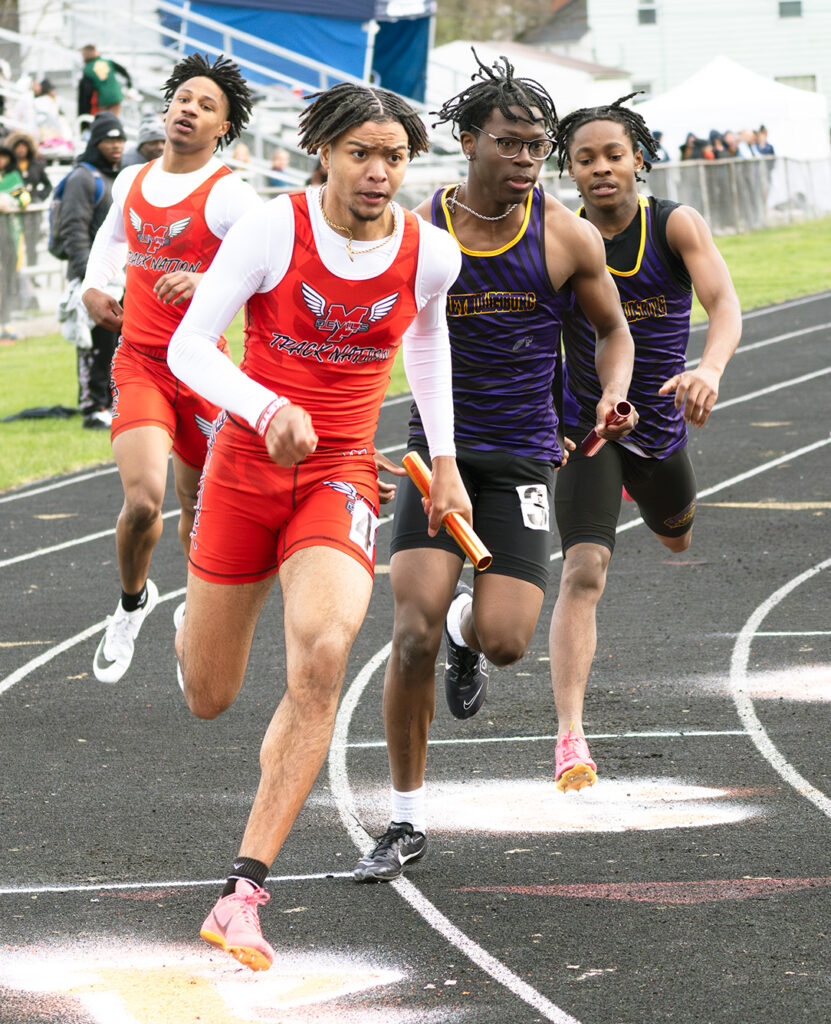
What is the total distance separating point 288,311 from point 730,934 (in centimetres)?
202

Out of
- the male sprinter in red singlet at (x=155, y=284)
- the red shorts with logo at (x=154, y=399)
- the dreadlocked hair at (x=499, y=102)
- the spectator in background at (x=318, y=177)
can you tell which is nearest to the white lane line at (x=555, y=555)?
the male sprinter in red singlet at (x=155, y=284)

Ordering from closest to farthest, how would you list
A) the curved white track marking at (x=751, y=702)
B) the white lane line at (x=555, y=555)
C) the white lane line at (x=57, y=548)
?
the curved white track marking at (x=751, y=702) < the white lane line at (x=555, y=555) < the white lane line at (x=57, y=548)

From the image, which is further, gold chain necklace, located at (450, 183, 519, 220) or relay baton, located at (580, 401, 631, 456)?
gold chain necklace, located at (450, 183, 519, 220)

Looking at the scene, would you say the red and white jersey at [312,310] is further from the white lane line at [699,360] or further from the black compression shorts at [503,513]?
the white lane line at [699,360]

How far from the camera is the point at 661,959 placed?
14.2 ft

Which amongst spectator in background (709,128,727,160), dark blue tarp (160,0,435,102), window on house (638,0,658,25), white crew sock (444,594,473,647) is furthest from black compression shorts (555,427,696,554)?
window on house (638,0,658,25)

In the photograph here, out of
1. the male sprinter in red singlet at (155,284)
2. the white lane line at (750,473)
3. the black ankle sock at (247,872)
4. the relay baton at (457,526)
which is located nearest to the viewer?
the black ankle sock at (247,872)

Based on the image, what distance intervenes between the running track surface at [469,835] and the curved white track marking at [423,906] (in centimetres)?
1

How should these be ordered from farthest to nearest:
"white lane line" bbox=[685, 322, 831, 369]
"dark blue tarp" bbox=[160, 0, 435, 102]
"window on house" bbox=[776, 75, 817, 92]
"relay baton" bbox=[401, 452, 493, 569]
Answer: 1. "window on house" bbox=[776, 75, 817, 92]
2. "dark blue tarp" bbox=[160, 0, 435, 102]
3. "white lane line" bbox=[685, 322, 831, 369]
4. "relay baton" bbox=[401, 452, 493, 569]

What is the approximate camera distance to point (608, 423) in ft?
17.3

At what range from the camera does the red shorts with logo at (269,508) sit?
179 inches

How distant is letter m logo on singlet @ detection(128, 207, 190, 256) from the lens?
22.5 ft

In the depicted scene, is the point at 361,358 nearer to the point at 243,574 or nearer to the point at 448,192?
the point at 243,574

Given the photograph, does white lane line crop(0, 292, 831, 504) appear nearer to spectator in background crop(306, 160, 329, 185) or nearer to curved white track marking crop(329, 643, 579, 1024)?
spectator in background crop(306, 160, 329, 185)
